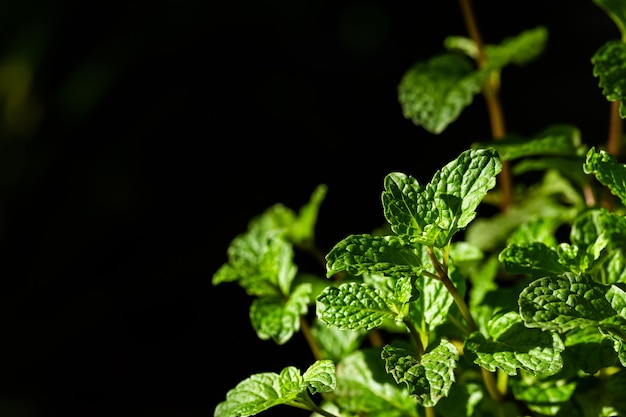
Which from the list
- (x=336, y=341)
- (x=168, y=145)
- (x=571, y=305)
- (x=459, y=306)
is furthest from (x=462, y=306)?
(x=168, y=145)

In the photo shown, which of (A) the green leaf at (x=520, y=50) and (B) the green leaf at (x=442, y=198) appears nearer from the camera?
(B) the green leaf at (x=442, y=198)

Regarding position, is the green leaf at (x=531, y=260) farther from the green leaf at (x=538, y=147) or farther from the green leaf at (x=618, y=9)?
the green leaf at (x=618, y=9)

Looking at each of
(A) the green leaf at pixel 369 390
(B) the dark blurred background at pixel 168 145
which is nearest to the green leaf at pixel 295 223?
(A) the green leaf at pixel 369 390

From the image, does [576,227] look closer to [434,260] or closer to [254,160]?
[434,260]

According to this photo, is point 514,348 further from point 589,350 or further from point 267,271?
point 267,271

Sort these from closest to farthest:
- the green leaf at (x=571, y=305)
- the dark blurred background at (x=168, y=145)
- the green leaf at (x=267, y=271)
→ the green leaf at (x=571, y=305)
the green leaf at (x=267, y=271)
the dark blurred background at (x=168, y=145)
